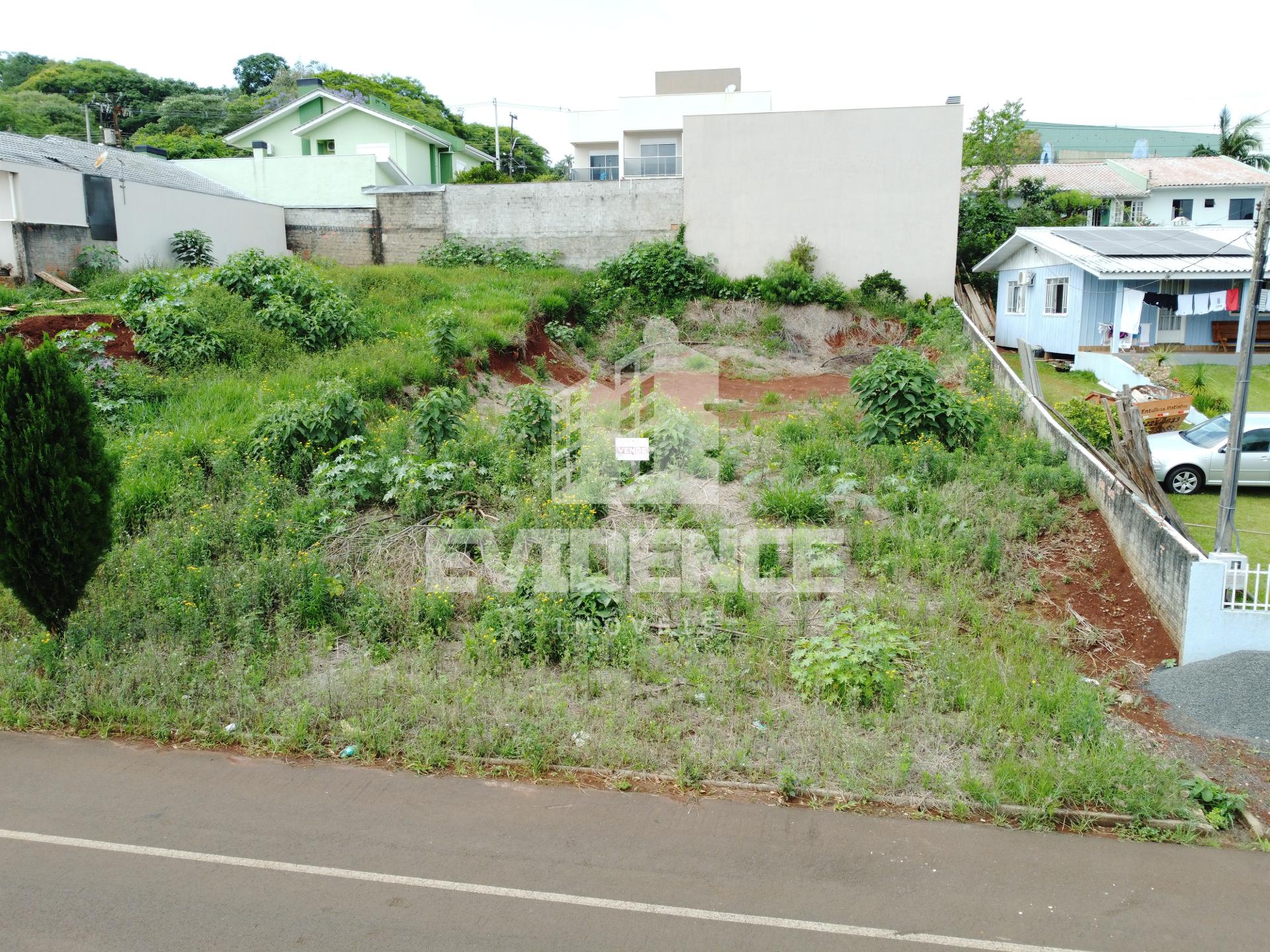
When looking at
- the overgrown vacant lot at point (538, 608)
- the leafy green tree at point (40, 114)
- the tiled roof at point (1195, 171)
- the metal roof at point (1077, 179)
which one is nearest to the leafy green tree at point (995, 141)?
the metal roof at point (1077, 179)

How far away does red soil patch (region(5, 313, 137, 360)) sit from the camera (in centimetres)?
1488

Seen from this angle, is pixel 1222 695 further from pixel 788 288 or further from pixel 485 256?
pixel 485 256

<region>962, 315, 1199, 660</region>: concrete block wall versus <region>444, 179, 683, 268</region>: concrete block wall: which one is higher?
<region>444, 179, 683, 268</region>: concrete block wall

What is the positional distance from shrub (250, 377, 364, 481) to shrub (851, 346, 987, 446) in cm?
818

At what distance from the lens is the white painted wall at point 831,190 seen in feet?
91.6

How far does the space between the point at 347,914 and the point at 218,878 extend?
0.97 meters

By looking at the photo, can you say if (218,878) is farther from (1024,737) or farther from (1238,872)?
(1238,872)

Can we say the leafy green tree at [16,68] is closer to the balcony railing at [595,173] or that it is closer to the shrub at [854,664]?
the balcony railing at [595,173]

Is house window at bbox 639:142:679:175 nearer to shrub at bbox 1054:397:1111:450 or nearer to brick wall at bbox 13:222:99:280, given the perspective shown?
brick wall at bbox 13:222:99:280

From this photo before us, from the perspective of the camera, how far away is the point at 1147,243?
23281 mm

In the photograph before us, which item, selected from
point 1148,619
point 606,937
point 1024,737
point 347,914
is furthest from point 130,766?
point 1148,619

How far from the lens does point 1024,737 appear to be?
23.7 feet

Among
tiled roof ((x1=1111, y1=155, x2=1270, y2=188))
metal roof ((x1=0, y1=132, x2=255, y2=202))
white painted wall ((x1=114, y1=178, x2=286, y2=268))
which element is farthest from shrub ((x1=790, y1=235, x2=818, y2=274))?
tiled roof ((x1=1111, y1=155, x2=1270, y2=188))

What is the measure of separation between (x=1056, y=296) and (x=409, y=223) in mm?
20587
